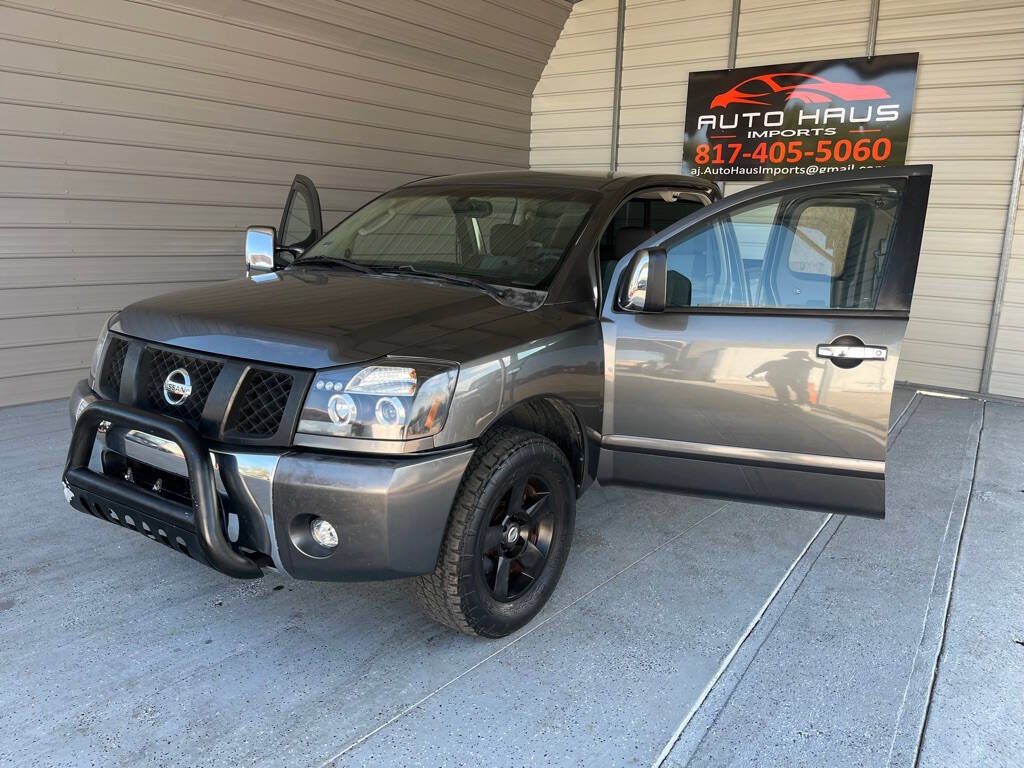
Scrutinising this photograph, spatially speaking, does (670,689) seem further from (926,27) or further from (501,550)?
(926,27)

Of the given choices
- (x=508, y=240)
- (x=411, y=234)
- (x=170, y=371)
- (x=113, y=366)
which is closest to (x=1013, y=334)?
(x=508, y=240)

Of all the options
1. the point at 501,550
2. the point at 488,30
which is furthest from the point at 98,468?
the point at 488,30

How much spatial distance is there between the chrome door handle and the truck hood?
112cm

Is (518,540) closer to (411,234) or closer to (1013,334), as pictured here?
(411,234)

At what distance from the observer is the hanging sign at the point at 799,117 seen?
275 inches

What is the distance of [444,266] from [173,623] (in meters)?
1.69

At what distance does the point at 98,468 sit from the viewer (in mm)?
2488

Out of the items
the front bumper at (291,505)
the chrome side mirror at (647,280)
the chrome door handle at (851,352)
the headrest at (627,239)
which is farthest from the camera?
the headrest at (627,239)

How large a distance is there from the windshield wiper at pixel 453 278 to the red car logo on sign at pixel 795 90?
5849 mm

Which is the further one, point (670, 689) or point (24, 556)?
point (24, 556)

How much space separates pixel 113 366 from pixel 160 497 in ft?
2.15

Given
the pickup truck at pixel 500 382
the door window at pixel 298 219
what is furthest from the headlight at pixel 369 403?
the door window at pixel 298 219

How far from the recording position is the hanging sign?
6.98 m

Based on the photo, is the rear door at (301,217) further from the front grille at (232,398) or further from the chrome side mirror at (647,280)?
the chrome side mirror at (647,280)
